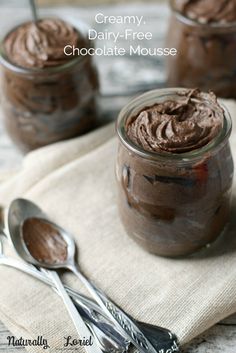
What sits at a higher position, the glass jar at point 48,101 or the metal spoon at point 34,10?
the metal spoon at point 34,10

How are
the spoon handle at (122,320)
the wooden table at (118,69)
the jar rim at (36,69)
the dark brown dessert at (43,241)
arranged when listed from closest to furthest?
the spoon handle at (122,320) < the dark brown dessert at (43,241) < the jar rim at (36,69) < the wooden table at (118,69)

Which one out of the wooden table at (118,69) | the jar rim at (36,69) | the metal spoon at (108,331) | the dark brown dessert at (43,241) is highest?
the jar rim at (36,69)

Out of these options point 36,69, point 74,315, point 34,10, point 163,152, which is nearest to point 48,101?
point 36,69

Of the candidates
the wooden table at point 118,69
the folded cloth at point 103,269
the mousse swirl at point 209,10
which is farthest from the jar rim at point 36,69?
the mousse swirl at point 209,10

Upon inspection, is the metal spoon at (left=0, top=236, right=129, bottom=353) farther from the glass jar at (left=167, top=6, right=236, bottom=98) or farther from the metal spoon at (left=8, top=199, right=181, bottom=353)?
the glass jar at (left=167, top=6, right=236, bottom=98)

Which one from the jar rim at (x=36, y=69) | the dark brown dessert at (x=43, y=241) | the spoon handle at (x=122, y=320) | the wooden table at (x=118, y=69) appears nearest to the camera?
the spoon handle at (x=122, y=320)

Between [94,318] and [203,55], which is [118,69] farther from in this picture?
[94,318]

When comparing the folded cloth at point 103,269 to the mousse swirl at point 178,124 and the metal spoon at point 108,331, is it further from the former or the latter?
the mousse swirl at point 178,124

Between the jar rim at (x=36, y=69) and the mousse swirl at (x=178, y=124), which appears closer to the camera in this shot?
the mousse swirl at (x=178, y=124)
